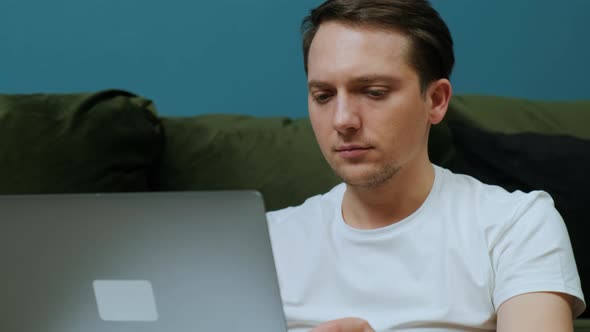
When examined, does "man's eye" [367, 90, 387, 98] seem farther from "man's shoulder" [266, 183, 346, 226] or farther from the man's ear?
"man's shoulder" [266, 183, 346, 226]

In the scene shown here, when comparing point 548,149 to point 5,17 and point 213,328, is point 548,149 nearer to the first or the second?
point 213,328

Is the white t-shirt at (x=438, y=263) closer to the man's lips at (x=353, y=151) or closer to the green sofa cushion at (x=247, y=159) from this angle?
the man's lips at (x=353, y=151)

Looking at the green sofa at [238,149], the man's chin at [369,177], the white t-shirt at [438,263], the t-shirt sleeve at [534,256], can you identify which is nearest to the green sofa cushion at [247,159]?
the green sofa at [238,149]

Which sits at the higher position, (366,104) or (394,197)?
(366,104)

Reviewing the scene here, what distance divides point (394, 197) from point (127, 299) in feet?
2.11

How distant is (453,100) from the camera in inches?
74.6

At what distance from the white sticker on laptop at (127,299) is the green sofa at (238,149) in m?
0.84

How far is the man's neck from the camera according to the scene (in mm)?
1361

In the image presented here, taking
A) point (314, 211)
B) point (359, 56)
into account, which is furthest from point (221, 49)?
point (359, 56)

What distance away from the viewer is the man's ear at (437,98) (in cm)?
140

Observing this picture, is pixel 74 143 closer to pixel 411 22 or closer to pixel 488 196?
pixel 411 22

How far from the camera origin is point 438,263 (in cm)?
128

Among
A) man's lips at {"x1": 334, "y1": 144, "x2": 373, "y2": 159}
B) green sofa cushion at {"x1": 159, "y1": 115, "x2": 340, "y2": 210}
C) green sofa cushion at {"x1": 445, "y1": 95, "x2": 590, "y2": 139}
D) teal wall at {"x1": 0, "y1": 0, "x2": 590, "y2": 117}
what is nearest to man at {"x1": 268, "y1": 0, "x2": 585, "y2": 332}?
man's lips at {"x1": 334, "y1": 144, "x2": 373, "y2": 159}

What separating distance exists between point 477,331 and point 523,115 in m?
0.80
